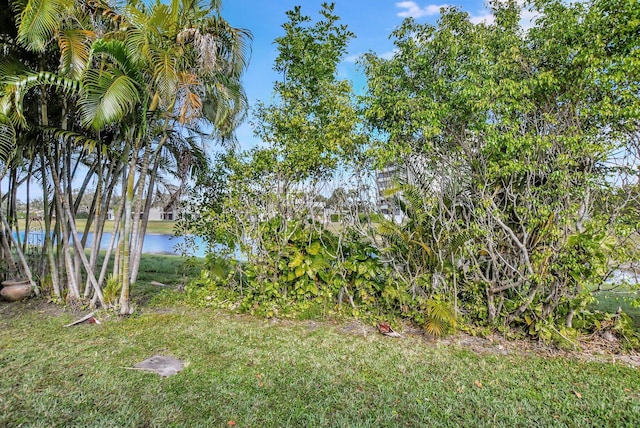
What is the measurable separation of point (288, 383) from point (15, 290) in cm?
525

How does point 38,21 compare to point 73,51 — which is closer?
point 38,21

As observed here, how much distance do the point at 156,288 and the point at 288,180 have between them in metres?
3.56

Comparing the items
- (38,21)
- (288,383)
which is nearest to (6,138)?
(38,21)

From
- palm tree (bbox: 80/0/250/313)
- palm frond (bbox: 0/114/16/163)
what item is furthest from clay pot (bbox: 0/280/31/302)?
palm frond (bbox: 0/114/16/163)

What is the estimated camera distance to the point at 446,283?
4.54 m

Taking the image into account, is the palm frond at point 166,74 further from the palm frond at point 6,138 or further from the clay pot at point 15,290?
the clay pot at point 15,290

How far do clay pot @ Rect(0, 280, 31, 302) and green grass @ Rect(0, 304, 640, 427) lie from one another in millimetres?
1523

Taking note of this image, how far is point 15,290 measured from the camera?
5.44 metres

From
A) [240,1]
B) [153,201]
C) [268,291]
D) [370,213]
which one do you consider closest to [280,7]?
[240,1]

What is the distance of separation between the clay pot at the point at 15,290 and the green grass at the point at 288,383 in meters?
1.52

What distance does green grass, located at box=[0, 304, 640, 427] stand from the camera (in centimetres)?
252

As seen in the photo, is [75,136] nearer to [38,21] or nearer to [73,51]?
[73,51]

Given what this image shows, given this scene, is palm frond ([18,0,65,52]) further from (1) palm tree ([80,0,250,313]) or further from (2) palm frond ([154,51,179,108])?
(2) palm frond ([154,51,179,108])

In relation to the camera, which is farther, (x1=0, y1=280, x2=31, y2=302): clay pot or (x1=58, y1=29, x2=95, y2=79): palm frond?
(x1=0, y1=280, x2=31, y2=302): clay pot
